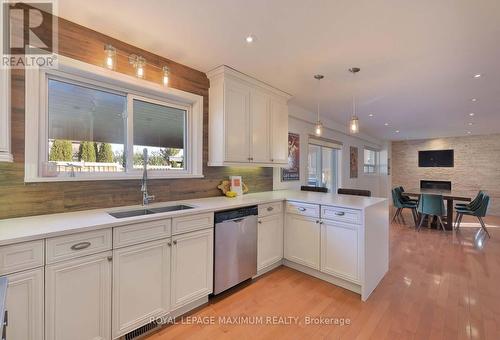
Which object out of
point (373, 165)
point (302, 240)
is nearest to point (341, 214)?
point (302, 240)

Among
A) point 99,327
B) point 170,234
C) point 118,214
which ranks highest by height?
point 118,214

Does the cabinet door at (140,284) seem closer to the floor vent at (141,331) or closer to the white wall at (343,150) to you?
the floor vent at (141,331)

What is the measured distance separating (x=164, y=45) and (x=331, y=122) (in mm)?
4257

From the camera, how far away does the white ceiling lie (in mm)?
1713

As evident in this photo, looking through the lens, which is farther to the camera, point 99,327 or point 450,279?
point 450,279

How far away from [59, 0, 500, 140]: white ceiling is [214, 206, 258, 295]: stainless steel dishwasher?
1669 millimetres

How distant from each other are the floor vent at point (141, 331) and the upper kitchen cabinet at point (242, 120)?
1.66 meters

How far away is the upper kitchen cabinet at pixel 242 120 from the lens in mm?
2752

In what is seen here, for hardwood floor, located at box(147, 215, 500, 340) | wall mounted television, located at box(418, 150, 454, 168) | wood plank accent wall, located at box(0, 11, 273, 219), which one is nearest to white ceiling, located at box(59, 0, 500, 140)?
wood plank accent wall, located at box(0, 11, 273, 219)

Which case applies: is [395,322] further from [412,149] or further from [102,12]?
[412,149]

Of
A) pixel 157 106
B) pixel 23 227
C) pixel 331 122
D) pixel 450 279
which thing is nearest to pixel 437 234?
pixel 450 279

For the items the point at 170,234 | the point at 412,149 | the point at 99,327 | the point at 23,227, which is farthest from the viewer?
the point at 412,149

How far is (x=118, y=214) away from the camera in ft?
6.62

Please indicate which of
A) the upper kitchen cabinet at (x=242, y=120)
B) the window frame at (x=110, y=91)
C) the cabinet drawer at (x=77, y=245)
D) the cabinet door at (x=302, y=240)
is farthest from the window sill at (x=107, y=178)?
the cabinet door at (x=302, y=240)
